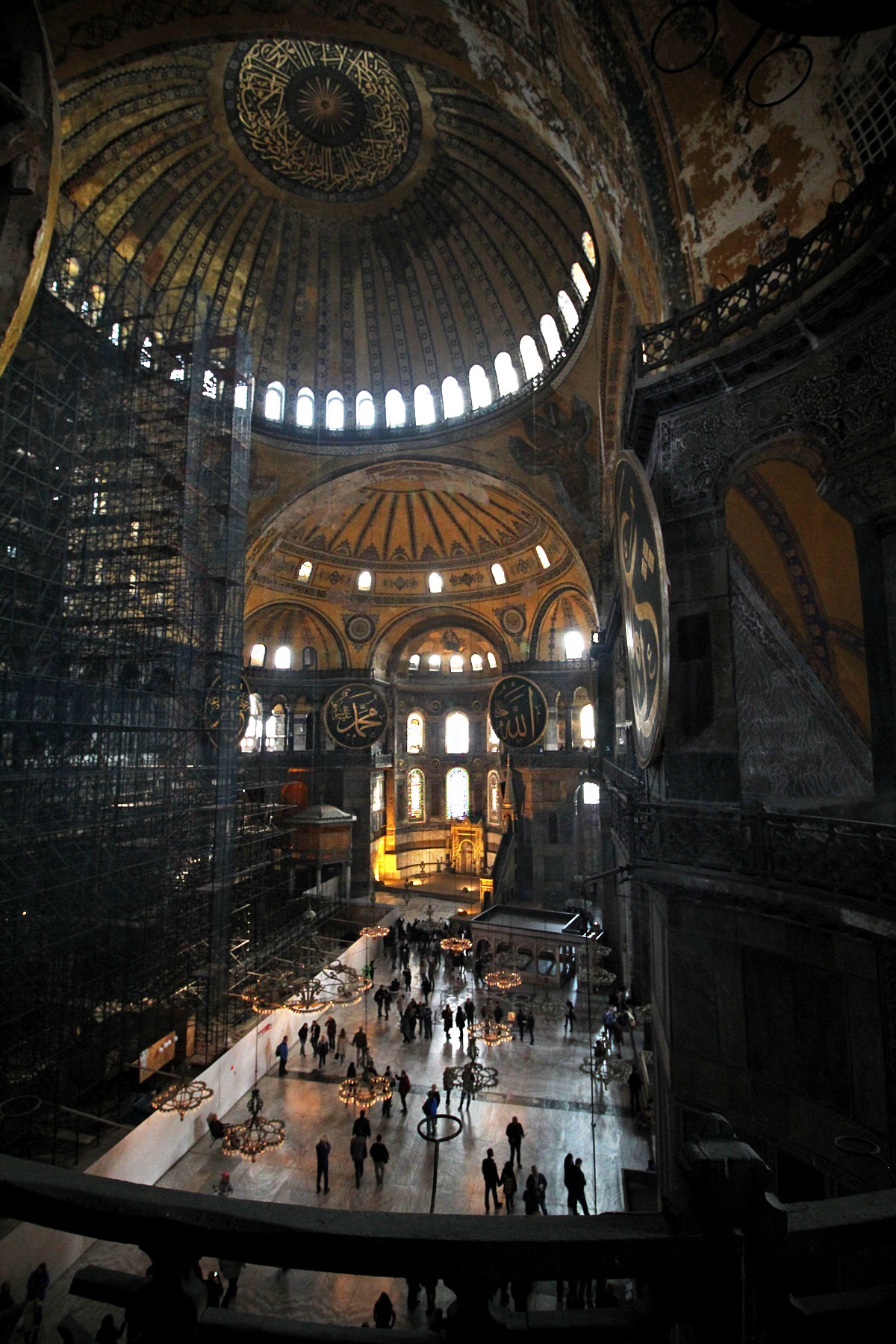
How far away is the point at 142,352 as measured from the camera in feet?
45.8

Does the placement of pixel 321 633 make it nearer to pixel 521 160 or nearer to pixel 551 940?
pixel 551 940

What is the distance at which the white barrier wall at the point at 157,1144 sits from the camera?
22.5ft

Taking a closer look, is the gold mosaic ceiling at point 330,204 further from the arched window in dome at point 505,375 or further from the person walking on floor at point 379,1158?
the person walking on floor at point 379,1158

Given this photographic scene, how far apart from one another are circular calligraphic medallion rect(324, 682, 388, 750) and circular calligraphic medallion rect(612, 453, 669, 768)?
17123 millimetres

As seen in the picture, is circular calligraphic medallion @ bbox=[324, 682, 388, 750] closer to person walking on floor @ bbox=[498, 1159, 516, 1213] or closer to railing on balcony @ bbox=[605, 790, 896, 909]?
person walking on floor @ bbox=[498, 1159, 516, 1213]

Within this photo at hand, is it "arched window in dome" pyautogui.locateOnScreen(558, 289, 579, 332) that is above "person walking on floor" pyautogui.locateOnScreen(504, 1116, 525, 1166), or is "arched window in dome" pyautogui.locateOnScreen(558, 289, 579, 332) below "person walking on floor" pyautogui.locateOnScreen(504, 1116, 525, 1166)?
above

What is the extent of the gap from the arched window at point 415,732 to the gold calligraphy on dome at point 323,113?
739 inches

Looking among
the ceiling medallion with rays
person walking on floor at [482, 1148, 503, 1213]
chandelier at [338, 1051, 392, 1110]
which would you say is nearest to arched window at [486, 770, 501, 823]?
chandelier at [338, 1051, 392, 1110]

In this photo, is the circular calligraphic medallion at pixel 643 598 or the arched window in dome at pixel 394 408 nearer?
the circular calligraphic medallion at pixel 643 598

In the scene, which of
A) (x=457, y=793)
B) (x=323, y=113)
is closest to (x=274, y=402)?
(x=323, y=113)

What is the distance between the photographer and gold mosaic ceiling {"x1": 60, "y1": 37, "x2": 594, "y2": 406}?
45.2 ft

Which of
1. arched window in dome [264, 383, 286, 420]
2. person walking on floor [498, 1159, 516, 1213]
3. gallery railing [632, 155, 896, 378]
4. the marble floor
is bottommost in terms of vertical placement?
the marble floor

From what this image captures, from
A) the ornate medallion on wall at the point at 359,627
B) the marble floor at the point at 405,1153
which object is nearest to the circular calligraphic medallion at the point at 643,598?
the marble floor at the point at 405,1153

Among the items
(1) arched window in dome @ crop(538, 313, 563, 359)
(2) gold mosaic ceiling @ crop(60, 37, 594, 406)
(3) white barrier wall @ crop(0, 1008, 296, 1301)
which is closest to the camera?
(3) white barrier wall @ crop(0, 1008, 296, 1301)
